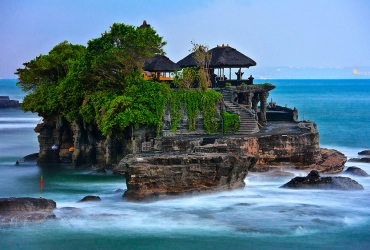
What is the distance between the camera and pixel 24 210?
2966 cm

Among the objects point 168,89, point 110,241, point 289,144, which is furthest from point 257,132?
point 110,241

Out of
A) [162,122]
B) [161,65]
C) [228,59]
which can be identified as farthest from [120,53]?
[228,59]

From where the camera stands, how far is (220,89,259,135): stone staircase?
4100cm

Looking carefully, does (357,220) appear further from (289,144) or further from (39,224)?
(39,224)

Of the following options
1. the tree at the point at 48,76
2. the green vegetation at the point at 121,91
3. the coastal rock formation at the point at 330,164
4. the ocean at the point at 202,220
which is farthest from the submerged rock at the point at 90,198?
the coastal rock formation at the point at 330,164

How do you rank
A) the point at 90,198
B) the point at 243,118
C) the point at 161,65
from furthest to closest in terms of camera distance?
the point at 161,65, the point at 243,118, the point at 90,198

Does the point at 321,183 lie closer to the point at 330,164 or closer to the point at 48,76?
the point at 330,164

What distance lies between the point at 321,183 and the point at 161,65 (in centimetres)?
1394

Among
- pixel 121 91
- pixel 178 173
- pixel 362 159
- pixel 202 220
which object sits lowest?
pixel 202 220

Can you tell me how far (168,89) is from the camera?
40.7m

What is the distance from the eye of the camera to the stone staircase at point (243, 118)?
135 ft

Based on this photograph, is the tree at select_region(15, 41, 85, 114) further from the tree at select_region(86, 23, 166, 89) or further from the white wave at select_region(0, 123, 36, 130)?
the white wave at select_region(0, 123, 36, 130)

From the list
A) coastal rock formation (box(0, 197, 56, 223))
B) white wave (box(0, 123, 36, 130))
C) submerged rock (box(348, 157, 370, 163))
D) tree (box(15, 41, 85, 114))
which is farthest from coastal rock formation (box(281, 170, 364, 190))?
white wave (box(0, 123, 36, 130))

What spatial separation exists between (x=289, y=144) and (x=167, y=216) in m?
11.5
